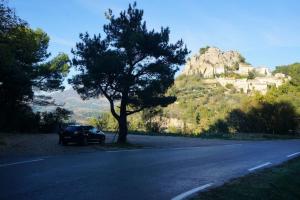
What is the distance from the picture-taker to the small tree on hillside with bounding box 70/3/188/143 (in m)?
30.5

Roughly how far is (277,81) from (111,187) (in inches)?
7025

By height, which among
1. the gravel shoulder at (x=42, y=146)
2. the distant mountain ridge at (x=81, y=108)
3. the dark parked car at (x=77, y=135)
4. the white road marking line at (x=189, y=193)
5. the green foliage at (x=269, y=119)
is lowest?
the white road marking line at (x=189, y=193)

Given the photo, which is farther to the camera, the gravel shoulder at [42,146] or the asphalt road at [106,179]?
the gravel shoulder at [42,146]

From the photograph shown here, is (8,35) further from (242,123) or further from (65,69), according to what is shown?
(242,123)

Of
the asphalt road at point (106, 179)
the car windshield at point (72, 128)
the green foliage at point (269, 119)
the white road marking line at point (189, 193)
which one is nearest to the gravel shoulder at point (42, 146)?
the car windshield at point (72, 128)

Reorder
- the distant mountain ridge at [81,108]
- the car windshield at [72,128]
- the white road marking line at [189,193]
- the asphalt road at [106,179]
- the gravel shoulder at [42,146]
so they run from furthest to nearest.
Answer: the distant mountain ridge at [81,108] → the car windshield at [72,128] → the gravel shoulder at [42,146] → the asphalt road at [106,179] → the white road marking line at [189,193]

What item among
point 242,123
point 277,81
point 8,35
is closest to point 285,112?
point 242,123

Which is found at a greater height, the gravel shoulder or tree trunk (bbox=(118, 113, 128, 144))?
tree trunk (bbox=(118, 113, 128, 144))

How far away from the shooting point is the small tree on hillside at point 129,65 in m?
30.5

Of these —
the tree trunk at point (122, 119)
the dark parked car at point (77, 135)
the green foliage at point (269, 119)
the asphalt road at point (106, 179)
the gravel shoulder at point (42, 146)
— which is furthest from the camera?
the green foliage at point (269, 119)

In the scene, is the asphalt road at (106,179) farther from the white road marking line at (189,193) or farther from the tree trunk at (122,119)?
the tree trunk at (122,119)

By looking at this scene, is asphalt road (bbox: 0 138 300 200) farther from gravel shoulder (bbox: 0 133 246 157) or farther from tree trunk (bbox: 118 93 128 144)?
tree trunk (bbox: 118 93 128 144)

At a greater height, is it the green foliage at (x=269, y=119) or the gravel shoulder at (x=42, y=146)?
the green foliage at (x=269, y=119)

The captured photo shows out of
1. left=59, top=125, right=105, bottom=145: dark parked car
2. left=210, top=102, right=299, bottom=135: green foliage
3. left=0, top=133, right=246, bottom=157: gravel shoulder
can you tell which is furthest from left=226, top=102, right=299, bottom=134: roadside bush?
left=59, top=125, right=105, bottom=145: dark parked car
